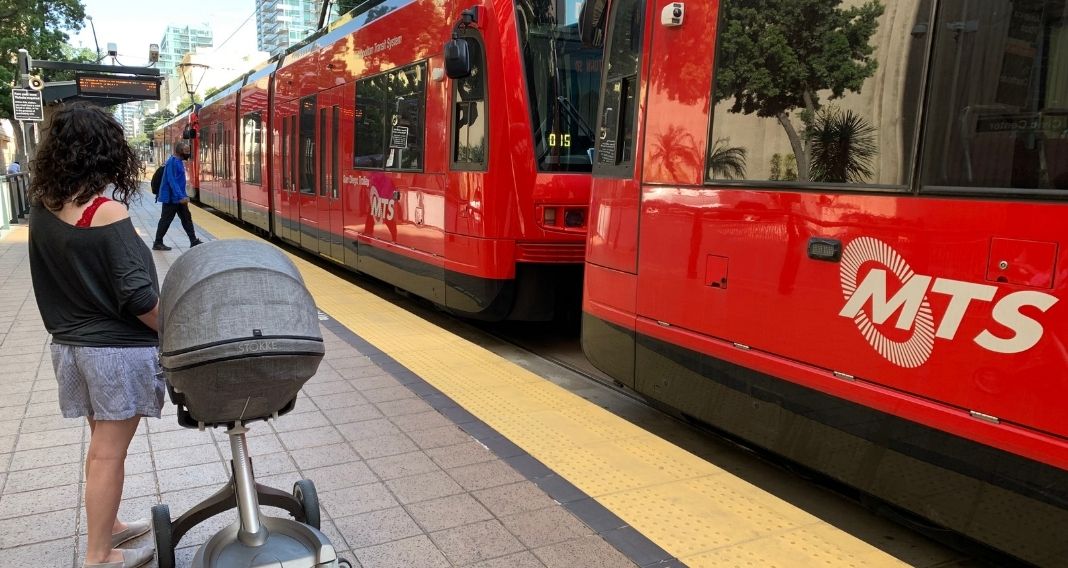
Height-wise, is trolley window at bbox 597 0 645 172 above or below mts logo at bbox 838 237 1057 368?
above

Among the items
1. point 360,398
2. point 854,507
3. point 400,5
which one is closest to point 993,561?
point 854,507

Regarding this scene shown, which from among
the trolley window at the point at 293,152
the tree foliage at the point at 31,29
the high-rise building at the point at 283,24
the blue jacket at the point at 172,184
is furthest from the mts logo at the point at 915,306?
the high-rise building at the point at 283,24

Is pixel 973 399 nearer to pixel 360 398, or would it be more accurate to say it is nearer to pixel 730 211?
pixel 730 211

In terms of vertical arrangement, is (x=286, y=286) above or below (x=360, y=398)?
above

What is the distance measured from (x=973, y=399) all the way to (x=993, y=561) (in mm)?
888

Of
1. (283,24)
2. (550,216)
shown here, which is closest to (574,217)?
(550,216)

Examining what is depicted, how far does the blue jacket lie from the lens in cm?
1220

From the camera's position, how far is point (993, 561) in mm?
3049

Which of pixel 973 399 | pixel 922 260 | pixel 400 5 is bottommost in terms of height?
pixel 973 399

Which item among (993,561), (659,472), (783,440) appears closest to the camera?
(993,561)

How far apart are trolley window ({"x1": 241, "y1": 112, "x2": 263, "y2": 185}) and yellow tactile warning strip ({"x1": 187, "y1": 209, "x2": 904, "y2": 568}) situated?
9052 mm

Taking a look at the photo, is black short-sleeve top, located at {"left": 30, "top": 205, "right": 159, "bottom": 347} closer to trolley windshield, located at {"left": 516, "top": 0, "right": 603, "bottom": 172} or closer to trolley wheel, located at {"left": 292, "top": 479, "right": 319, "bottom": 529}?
trolley wheel, located at {"left": 292, "top": 479, "right": 319, "bottom": 529}

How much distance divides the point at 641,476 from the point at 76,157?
2.62m

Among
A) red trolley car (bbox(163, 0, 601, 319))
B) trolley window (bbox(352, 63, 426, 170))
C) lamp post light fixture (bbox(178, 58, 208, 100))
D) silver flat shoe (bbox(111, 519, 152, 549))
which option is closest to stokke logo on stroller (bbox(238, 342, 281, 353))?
silver flat shoe (bbox(111, 519, 152, 549))
